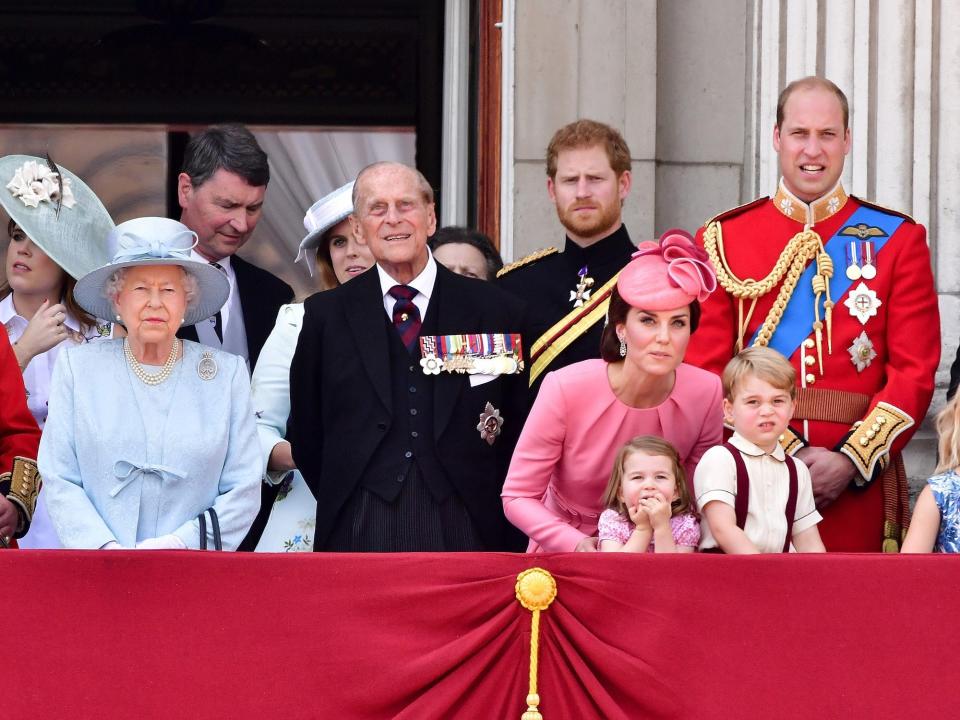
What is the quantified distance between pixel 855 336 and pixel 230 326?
186 cm

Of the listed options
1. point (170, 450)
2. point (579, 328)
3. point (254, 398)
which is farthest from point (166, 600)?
point (579, 328)

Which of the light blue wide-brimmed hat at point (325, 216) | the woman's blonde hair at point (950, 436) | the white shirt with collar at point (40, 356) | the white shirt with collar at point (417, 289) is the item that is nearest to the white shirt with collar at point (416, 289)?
the white shirt with collar at point (417, 289)

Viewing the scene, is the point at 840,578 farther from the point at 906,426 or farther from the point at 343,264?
the point at 343,264

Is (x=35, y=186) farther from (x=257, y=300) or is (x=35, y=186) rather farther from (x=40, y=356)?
(x=257, y=300)

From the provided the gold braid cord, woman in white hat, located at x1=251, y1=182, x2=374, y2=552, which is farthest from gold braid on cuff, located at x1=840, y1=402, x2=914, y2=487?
woman in white hat, located at x1=251, y1=182, x2=374, y2=552

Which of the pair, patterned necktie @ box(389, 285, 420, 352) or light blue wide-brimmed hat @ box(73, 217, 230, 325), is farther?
patterned necktie @ box(389, 285, 420, 352)

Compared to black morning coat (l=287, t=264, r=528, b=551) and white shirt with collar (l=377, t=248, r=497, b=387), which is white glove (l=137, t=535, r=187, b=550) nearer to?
black morning coat (l=287, t=264, r=528, b=551)

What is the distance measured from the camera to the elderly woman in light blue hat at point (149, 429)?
4281 mm

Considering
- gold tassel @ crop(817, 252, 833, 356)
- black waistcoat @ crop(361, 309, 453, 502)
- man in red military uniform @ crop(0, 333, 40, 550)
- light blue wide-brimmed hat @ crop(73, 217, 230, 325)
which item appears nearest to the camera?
light blue wide-brimmed hat @ crop(73, 217, 230, 325)

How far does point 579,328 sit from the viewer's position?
16.7ft

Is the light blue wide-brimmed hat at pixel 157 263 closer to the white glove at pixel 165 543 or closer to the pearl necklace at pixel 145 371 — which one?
the pearl necklace at pixel 145 371

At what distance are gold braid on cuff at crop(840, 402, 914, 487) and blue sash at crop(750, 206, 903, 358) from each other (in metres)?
0.31

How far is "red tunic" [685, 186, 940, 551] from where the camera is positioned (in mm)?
4676

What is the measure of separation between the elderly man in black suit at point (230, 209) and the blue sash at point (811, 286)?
1561mm
